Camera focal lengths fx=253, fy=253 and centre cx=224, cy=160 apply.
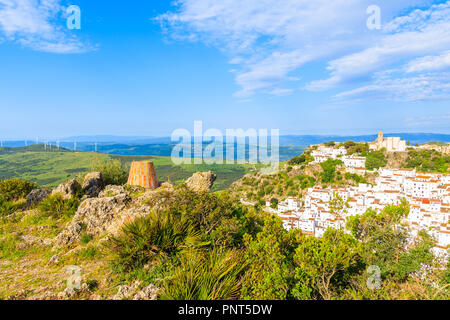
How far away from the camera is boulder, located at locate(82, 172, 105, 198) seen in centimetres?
1009

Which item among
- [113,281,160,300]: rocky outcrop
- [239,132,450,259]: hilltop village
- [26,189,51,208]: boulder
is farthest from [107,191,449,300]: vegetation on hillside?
[239,132,450,259]: hilltop village

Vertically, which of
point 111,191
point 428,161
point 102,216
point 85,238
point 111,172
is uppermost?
point 111,172

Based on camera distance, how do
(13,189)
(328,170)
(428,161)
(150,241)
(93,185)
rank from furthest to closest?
(328,170) < (428,161) < (13,189) < (93,185) < (150,241)

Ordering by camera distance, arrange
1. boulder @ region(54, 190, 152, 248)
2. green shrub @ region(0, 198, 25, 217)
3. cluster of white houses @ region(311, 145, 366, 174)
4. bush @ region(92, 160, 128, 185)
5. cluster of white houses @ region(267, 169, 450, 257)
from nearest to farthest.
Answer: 1. boulder @ region(54, 190, 152, 248)
2. green shrub @ region(0, 198, 25, 217)
3. bush @ region(92, 160, 128, 185)
4. cluster of white houses @ region(267, 169, 450, 257)
5. cluster of white houses @ region(311, 145, 366, 174)

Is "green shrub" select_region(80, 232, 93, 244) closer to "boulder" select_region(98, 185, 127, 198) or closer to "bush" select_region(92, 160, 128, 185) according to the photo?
"boulder" select_region(98, 185, 127, 198)

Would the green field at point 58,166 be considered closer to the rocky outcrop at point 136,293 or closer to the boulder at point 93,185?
the boulder at point 93,185

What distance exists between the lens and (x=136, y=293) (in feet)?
13.2

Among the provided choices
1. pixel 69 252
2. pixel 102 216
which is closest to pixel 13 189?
pixel 102 216

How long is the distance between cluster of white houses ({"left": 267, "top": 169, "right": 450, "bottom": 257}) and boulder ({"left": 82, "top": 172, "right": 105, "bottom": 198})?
95.4 feet

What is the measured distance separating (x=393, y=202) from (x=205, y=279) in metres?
53.7

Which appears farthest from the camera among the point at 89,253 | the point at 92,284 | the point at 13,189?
the point at 13,189

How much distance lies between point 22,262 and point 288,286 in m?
5.68

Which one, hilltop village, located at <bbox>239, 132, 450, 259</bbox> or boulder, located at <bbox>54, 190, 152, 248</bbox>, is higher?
boulder, located at <bbox>54, 190, 152, 248</bbox>

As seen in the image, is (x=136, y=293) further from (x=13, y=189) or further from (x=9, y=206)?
(x=13, y=189)
